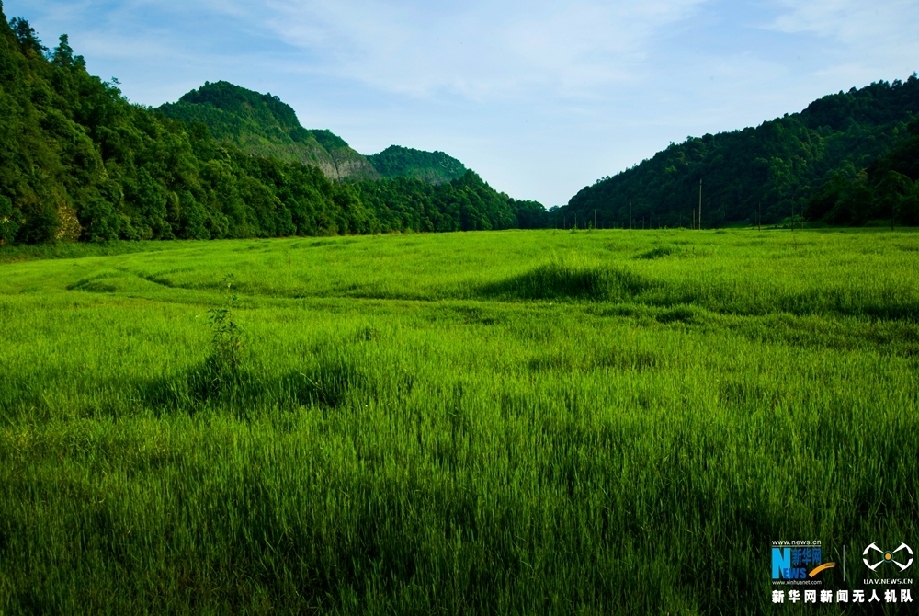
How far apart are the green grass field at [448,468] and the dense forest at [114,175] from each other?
184ft

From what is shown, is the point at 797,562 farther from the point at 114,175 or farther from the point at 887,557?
the point at 114,175

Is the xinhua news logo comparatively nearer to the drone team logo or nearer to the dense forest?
the drone team logo

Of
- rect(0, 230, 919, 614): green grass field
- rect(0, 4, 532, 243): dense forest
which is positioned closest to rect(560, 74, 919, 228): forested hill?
rect(0, 230, 919, 614): green grass field

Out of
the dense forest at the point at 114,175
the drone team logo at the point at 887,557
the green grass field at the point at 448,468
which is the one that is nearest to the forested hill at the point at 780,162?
the green grass field at the point at 448,468

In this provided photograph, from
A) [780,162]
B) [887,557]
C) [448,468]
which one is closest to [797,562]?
[887,557]

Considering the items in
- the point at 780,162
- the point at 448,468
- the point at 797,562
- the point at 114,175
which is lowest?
the point at 797,562

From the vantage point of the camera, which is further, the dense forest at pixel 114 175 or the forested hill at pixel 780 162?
the forested hill at pixel 780 162

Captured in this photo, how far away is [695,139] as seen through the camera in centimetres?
14625

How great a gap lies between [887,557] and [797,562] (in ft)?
1.25

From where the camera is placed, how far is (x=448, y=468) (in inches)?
127

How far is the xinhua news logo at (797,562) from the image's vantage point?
7.21 feet

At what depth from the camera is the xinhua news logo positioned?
2.20m

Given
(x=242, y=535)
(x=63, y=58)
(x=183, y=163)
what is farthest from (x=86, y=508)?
(x=63, y=58)

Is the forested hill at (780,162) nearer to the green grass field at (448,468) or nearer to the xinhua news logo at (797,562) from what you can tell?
the green grass field at (448,468)
